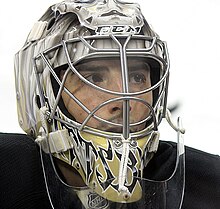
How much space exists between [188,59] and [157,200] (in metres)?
0.73

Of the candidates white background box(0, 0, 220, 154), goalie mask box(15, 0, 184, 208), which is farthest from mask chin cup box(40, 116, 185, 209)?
white background box(0, 0, 220, 154)

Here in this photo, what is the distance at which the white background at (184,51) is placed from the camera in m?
1.61

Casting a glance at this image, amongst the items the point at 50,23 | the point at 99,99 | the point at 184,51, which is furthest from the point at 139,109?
the point at 184,51

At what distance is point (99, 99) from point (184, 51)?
72 cm

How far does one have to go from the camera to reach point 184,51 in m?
1.71

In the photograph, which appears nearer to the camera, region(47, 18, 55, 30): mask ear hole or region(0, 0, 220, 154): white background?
region(47, 18, 55, 30): mask ear hole

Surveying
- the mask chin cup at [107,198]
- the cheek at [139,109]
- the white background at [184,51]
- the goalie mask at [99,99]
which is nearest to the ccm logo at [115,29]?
the goalie mask at [99,99]

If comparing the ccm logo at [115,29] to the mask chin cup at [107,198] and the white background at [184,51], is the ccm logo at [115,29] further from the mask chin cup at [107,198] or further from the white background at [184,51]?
the white background at [184,51]

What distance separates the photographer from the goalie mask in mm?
1006

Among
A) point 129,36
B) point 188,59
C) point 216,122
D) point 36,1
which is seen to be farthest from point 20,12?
point 129,36

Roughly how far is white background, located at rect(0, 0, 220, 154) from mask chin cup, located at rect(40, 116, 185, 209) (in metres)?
0.48

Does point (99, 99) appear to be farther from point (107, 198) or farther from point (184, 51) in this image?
point (184, 51)

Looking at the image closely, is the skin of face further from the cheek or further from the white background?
the white background

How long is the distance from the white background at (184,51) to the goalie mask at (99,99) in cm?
46
